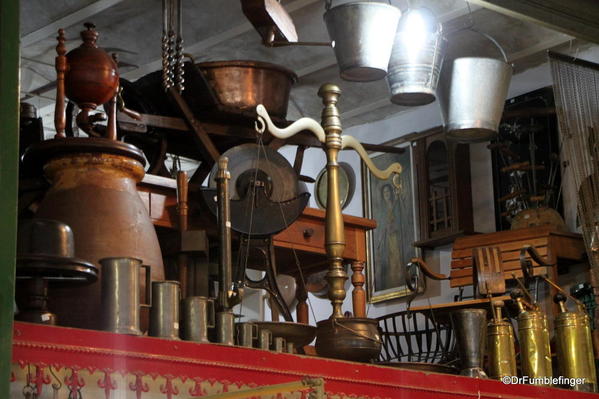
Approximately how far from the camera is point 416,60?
507cm

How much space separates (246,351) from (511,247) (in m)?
4.97

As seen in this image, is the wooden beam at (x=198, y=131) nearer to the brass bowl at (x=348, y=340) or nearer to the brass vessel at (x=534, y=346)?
the brass bowl at (x=348, y=340)

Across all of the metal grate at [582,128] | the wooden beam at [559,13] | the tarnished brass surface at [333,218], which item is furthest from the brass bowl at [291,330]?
the metal grate at [582,128]

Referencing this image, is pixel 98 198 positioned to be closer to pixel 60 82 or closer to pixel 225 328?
pixel 60 82

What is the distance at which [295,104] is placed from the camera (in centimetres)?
1045

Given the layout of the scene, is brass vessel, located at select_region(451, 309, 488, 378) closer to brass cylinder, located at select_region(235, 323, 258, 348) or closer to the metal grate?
brass cylinder, located at select_region(235, 323, 258, 348)

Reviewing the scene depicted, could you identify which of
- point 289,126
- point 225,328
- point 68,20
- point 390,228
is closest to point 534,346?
point 289,126

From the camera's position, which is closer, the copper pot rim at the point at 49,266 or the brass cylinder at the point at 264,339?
the copper pot rim at the point at 49,266

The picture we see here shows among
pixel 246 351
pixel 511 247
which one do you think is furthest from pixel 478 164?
pixel 246 351

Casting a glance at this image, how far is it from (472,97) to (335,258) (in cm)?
118

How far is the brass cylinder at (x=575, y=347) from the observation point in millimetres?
5137

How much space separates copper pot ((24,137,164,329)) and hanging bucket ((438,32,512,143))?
1.77 m

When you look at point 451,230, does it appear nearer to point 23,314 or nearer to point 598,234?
point 598,234

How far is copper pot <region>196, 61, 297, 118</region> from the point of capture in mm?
5887
